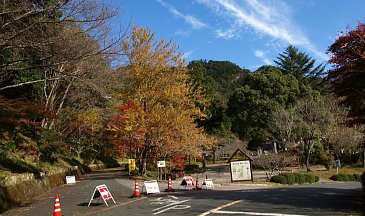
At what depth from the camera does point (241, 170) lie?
89.3 feet

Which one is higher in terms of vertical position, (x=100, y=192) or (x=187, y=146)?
(x=187, y=146)

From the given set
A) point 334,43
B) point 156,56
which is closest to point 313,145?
point 156,56

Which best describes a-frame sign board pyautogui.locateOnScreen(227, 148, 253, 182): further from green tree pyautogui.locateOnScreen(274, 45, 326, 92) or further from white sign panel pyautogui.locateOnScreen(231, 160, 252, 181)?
green tree pyautogui.locateOnScreen(274, 45, 326, 92)

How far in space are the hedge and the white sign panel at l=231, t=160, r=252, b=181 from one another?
2.41m

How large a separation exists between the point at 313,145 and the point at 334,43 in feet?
103

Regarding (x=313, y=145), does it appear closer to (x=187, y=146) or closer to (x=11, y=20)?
(x=187, y=146)

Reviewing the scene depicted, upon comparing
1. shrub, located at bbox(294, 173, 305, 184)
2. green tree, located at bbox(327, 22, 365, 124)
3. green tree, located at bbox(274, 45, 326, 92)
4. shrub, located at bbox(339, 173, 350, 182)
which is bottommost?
shrub, located at bbox(339, 173, 350, 182)

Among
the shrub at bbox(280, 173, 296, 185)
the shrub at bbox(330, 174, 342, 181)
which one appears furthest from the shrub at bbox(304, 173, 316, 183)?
the shrub at bbox(330, 174, 342, 181)

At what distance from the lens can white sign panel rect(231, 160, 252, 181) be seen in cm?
2709

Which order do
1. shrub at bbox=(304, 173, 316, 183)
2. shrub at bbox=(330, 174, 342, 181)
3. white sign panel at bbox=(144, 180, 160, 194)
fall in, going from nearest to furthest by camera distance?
white sign panel at bbox=(144, 180, 160, 194)
shrub at bbox=(304, 173, 316, 183)
shrub at bbox=(330, 174, 342, 181)

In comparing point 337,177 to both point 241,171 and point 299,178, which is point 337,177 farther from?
point 241,171

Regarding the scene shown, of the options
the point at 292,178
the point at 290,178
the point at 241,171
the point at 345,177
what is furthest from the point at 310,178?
the point at 241,171

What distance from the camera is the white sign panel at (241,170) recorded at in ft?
88.9

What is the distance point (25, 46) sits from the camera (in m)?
9.04
